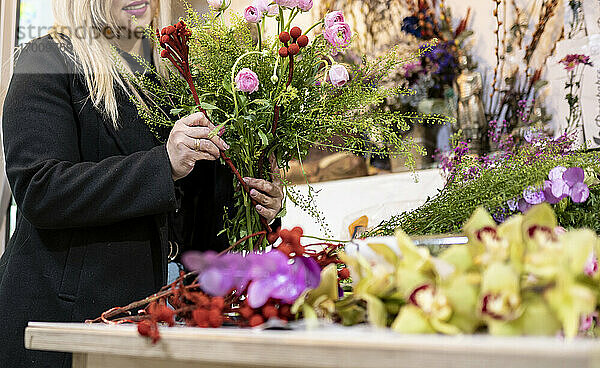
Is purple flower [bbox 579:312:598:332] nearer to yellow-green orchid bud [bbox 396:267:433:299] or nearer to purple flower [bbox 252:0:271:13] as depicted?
yellow-green orchid bud [bbox 396:267:433:299]

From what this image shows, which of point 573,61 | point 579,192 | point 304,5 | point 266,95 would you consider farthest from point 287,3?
point 573,61

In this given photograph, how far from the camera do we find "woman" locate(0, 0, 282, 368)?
1.04 meters

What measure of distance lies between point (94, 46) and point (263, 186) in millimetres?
492

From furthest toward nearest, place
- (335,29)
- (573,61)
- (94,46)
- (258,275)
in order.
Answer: (573,61)
(94,46)
(335,29)
(258,275)

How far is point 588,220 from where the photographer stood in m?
1.11

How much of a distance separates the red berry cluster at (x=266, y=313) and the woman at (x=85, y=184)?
476 mm

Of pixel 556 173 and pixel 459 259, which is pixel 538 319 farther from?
pixel 556 173

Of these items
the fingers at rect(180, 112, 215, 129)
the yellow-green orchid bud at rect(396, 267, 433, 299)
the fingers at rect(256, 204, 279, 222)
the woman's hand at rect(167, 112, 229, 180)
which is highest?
the fingers at rect(180, 112, 215, 129)

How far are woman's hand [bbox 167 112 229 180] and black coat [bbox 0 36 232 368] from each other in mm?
29

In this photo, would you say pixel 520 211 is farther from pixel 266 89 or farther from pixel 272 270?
pixel 272 270

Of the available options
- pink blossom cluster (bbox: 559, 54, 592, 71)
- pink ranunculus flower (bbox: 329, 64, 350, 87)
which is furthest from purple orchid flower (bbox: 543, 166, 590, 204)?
pink blossom cluster (bbox: 559, 54, 592, 71)

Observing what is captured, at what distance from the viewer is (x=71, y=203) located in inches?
41.3

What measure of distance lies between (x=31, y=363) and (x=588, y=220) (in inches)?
39.4

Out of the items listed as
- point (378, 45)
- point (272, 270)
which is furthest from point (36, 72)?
point (378, 45)
